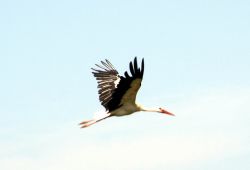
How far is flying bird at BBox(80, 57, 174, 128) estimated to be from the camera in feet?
73.9

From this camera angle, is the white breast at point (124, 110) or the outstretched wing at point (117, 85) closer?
the outstretched wing at point (117, 85)

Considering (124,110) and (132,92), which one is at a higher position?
(132,92)

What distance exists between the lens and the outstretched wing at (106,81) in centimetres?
2536

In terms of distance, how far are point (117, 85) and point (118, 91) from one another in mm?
477

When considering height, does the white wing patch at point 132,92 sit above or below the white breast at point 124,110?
above

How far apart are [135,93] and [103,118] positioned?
5.59ft

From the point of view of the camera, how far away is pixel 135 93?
24.1 metres

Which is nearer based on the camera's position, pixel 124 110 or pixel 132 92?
pixel 132 92

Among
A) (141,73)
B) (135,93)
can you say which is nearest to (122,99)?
(135,93)

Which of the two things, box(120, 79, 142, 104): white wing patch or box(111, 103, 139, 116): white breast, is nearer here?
box(120, 79, 142, 104): white wing patch

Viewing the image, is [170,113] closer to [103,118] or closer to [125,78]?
[103,118]

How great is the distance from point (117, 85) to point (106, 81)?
9.23 ft

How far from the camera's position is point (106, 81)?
86.9 ft

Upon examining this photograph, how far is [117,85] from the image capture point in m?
23.7
